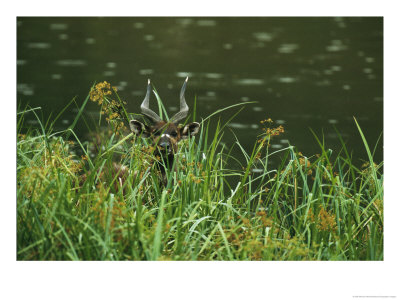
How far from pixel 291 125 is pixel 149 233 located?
23.6 feet

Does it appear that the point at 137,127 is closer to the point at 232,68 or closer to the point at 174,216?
the point at 174,216

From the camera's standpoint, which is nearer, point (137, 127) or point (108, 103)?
point (108, 103)

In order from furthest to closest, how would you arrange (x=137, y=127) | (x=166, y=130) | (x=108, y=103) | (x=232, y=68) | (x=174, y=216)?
1. (x=232, y=68)
2. (x=166, y=130)
3. (x=137, y=127)
4. (x=108, y=103)
5. (x=174, y=216)

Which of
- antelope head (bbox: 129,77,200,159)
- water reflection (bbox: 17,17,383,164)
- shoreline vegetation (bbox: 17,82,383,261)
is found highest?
water reflection (bbox: 17,17,383,164)

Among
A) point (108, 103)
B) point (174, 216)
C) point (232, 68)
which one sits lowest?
point (174, 216)

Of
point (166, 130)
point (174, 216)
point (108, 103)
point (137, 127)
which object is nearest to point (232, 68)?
point (166, 130)

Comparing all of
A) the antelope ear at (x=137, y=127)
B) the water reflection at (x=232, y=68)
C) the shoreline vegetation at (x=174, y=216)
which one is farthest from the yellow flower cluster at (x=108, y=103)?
the water reflection at (x=232, y=68)

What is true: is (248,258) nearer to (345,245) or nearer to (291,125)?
(345,245)

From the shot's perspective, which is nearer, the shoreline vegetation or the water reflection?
the shoreline vegetation

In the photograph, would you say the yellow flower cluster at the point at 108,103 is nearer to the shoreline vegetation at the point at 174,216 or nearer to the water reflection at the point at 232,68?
the shoreline vegetation at the point at 174,216

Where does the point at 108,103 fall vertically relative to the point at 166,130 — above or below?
above

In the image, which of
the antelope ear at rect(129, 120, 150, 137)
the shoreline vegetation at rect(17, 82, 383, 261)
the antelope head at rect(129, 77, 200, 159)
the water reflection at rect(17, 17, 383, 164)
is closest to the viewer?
the shoreline vegetation at rect(17, 82, 383, 261)

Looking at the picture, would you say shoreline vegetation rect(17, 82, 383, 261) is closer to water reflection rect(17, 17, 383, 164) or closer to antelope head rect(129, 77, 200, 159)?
antelope head rect(129, 77, 200, 159)

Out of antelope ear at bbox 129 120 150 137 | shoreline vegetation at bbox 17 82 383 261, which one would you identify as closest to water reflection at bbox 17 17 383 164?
antelope ear at bbox 129 120 150 137
